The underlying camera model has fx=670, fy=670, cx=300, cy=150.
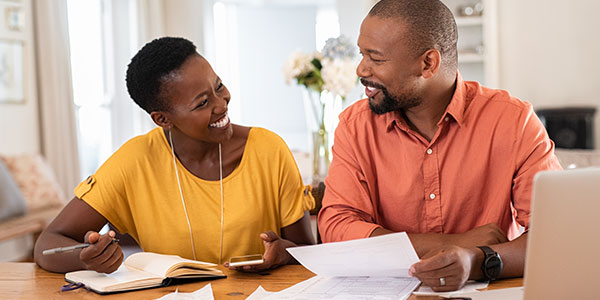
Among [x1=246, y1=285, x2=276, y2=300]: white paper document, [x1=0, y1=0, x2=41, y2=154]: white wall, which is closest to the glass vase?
[x1=246, y1=285, x2=276, y2=300]: white paper document

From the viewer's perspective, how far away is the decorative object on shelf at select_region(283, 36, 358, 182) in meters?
3.12

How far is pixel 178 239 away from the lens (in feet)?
6.06

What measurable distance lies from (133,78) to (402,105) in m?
0.73

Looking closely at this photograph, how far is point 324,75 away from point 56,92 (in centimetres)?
271

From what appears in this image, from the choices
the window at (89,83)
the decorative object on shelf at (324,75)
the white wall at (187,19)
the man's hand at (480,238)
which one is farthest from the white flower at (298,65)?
the white wall at (187,19)

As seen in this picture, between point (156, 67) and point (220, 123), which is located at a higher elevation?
point (156, 67)

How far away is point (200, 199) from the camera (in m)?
1.86

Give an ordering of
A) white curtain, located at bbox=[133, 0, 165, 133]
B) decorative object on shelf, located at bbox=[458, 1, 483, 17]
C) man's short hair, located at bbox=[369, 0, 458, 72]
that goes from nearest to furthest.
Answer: man's short hair, located at bbox=[369, 0, 458, 72], white curtain, located at bbox=[133, 0, 165, 133], decorative object on shelf, located at bbox=[458, 1, 483, 17]

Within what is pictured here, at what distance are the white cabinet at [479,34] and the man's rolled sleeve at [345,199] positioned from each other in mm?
5410

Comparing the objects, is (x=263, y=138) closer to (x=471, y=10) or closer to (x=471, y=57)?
(x=471, y=57)

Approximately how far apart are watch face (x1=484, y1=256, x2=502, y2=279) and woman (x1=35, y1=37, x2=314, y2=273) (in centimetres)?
60

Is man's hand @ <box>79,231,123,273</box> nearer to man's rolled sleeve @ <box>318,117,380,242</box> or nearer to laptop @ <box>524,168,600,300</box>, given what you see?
man's rolled sleeve @ <box>318,117,380,242</box>

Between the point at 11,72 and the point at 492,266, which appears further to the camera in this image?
the point at 11,72

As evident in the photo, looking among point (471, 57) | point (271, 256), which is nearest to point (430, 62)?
point (271, 256)
